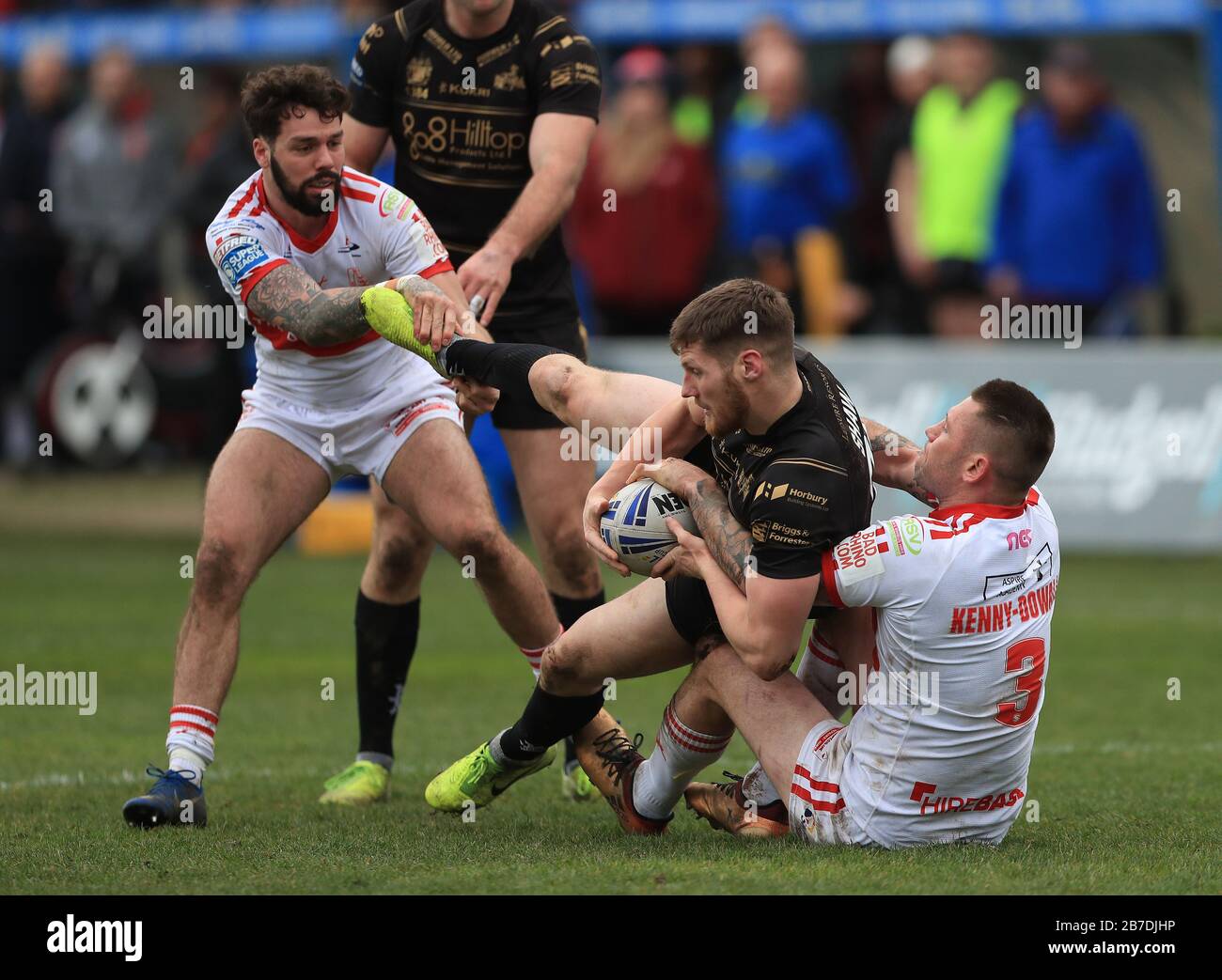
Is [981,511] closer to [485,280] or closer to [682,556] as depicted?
[682,556]

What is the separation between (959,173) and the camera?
14.3 metres

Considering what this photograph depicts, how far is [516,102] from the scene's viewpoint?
7414 mm

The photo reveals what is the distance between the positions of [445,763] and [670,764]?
190 centimetres

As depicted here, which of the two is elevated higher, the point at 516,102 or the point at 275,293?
the point at 516,102

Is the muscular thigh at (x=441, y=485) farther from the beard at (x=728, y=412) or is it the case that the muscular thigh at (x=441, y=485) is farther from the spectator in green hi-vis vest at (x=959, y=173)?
the spectator in green hi-vis vest at (x=959, y=173)

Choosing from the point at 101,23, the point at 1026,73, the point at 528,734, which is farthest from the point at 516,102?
the point at 101,23

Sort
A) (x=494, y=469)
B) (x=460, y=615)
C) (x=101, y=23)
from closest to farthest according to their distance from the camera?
(x=460, y=615) < (x=494, y=469) < (x=101, y=23)

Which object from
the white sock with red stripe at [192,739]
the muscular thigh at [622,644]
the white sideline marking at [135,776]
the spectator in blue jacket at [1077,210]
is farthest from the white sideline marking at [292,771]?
the spectator in blue jacket at [1077,210]

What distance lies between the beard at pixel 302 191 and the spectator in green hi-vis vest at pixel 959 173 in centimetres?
845

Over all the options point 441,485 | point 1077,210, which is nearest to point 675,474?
point 441,485

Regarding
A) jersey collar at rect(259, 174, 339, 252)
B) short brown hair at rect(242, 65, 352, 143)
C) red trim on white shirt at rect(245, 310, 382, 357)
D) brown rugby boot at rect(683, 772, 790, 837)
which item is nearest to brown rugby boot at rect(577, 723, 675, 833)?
brown rugby boot at rect(683, 772, 790, 837)

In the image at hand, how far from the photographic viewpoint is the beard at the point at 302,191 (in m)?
6.46
